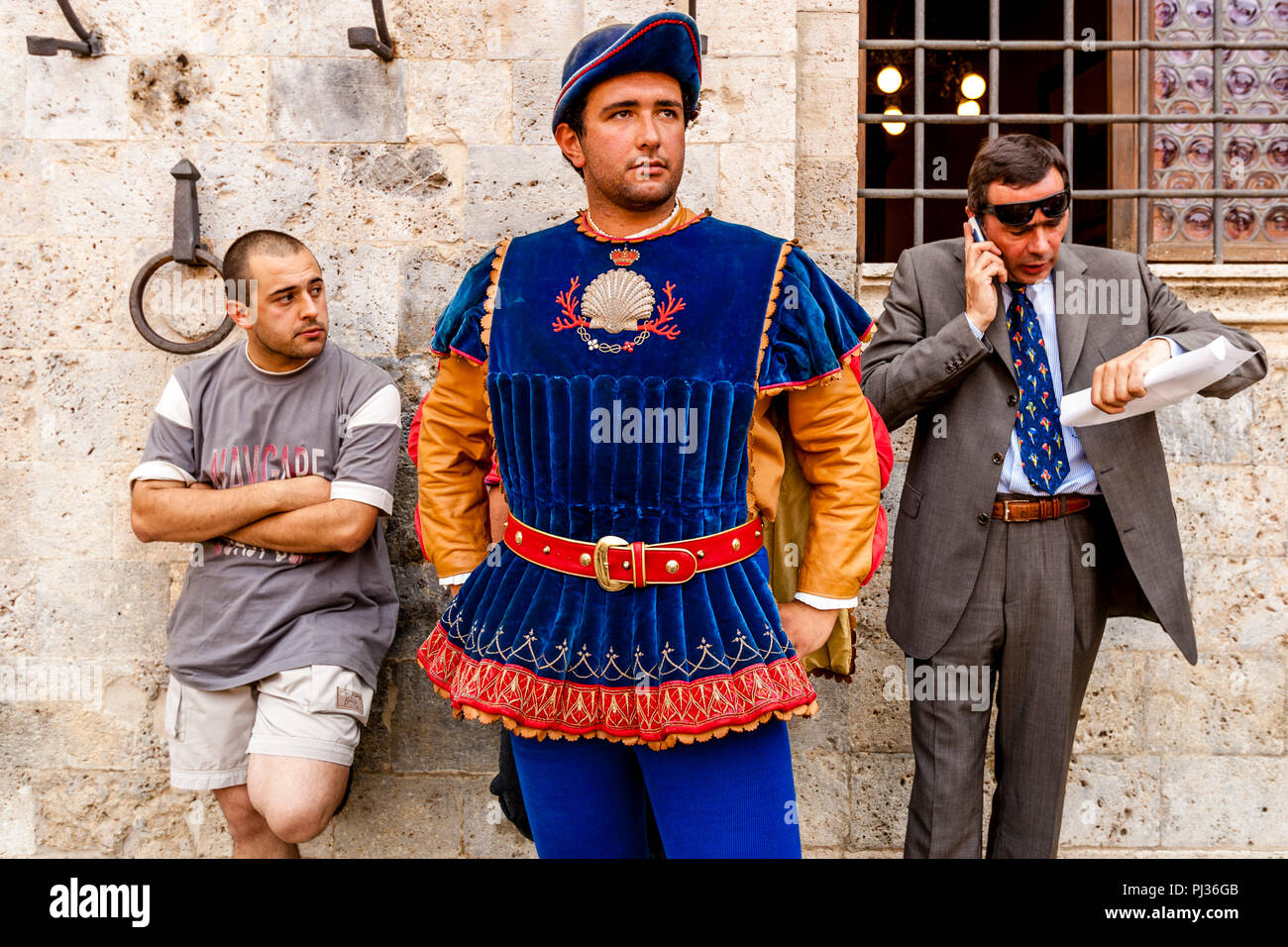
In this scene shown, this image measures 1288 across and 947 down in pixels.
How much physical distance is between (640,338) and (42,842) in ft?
9.77

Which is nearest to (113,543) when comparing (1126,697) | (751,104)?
(751,104)

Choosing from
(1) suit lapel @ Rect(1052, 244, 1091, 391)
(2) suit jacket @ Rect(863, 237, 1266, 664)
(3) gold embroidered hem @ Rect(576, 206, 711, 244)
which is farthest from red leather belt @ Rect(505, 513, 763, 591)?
(1) suit lapel @ Rect(1052, 244, 1091, 391)

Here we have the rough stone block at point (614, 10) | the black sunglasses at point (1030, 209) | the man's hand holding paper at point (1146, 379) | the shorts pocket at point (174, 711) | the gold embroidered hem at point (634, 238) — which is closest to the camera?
the gold embroidered hem at point (634, 238)

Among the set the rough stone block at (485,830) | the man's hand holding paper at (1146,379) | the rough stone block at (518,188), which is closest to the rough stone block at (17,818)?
the rough stone block at (485,830)

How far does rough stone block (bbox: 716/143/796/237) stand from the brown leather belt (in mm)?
1190

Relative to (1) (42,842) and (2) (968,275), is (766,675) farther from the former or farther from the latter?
(1) (42,842)

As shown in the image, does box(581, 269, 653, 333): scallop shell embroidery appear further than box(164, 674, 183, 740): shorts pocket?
No

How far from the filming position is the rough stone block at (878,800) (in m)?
3.38

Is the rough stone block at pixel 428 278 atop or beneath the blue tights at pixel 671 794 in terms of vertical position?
atop

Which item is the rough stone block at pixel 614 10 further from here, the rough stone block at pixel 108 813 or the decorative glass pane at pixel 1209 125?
the rough stone block at pixel 108 813

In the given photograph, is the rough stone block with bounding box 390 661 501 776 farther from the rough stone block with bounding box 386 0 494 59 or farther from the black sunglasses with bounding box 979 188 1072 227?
the black sunglasses with bounding box 979 188 1072 227

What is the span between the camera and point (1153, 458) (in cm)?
257

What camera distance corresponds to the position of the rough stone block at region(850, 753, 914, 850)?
3379 millimetres

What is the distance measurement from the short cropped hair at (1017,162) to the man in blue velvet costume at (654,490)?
0.81 metres
